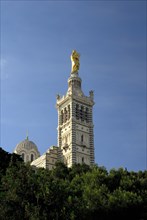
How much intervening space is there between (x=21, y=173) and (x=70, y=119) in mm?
49556

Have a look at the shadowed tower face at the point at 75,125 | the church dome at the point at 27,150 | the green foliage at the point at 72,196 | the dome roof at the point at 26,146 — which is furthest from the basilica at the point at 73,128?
the green foliage at the point at 72,196

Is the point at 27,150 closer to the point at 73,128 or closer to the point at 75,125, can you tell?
the point at 75,125

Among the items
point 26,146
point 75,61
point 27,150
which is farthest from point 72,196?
point 26,146

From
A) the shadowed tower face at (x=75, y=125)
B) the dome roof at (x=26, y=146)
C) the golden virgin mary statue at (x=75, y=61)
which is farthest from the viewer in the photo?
the dome roof at (x=26, y=146)

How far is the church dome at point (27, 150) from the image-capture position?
9112cm

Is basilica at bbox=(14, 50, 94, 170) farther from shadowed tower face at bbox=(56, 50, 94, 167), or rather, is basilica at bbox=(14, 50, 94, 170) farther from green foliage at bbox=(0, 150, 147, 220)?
green foliage at bbox=(0, 150, 147, 220)

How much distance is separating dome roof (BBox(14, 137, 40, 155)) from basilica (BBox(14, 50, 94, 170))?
10.7 meters

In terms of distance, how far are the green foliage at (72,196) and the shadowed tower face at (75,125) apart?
1276 inches

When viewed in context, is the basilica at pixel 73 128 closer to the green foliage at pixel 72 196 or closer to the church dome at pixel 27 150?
the church dome at pixel 27 150

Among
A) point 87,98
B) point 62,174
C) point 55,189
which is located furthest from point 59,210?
point 87,98

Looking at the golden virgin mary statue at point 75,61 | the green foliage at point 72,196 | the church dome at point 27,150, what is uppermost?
the golden virgin mary statue at point 75,61

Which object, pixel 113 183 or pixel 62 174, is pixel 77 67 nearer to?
pixel 62 174

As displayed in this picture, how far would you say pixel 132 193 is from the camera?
36938mm

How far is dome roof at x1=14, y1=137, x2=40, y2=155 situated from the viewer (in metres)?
91.9
